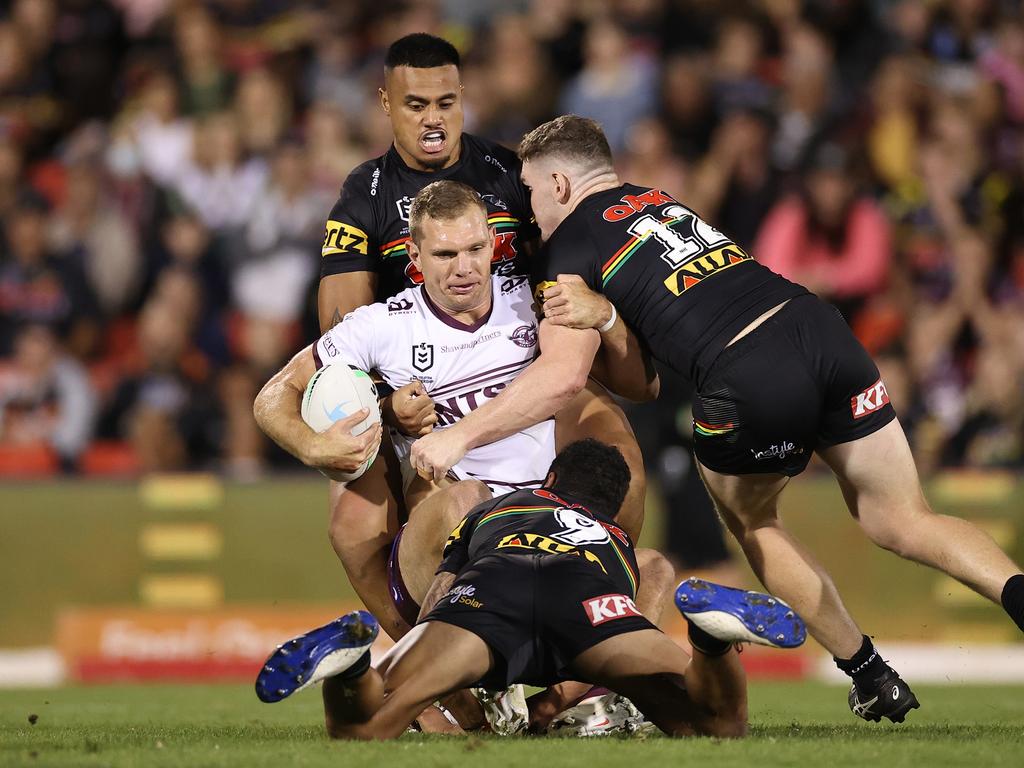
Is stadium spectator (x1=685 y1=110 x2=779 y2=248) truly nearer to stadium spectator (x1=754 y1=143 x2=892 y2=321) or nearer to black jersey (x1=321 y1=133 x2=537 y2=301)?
stadium spectator (x1=754 y1=143 x2=892 y2=321)

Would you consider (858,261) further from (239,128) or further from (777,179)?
(239,128)

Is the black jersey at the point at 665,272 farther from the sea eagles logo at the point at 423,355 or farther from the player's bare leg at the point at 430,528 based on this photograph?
the player's bare leg at the point at 430,528

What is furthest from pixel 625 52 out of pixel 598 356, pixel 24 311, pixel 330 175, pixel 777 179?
pixel 598 356

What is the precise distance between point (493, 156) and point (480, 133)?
5.82 metres

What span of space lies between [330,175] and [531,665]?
868 centimetres

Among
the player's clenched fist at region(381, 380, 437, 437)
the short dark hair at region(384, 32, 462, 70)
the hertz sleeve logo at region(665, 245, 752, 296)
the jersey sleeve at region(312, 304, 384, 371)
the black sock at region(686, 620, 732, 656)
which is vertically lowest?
the black sock at region(686, 620, 732, 656)

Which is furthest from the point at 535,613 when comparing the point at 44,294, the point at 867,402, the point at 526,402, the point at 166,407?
the point at 44,294

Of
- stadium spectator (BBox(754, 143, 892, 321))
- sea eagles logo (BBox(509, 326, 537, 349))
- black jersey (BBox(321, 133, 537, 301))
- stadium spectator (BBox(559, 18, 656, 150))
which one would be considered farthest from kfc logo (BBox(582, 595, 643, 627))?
stadium spectator (BBox(559, 18, 656, 150))

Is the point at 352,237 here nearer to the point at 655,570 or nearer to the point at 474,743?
the point at 655,570

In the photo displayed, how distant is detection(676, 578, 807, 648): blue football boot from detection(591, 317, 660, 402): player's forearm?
1969mm

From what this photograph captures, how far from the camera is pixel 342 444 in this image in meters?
6.52

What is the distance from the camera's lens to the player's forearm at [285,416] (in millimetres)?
6605

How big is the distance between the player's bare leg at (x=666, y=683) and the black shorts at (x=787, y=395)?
3.75ft

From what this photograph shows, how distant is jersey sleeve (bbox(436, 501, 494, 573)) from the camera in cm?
608
